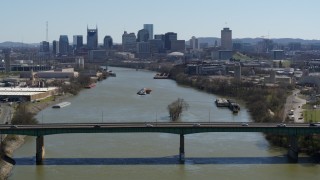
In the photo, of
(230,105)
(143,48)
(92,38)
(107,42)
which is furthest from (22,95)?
(107,42)

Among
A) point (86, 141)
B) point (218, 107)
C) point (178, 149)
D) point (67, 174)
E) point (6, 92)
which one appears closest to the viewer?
point (67, 174)

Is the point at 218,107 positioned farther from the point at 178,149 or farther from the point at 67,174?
the point at 67,174

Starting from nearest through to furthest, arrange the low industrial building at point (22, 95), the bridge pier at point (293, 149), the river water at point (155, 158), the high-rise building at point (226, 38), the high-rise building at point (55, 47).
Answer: the river water at point (155, 158), the bridge pier at point (293, 149), the low industrial building at point (22, 95), the high-rise building at point (226, 38), the high-rise building at point (55, 47)

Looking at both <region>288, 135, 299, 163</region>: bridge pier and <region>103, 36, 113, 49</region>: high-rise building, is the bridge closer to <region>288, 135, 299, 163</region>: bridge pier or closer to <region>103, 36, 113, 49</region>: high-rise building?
<region>288, 135, 299, 163</region>: bridge pier

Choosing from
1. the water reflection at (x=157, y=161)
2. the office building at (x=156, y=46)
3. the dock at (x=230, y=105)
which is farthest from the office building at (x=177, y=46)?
the water reflection at (x=157, y=161)

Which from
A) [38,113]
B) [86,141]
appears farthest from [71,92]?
[86,141]

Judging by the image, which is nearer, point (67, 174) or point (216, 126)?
point (67, 174)

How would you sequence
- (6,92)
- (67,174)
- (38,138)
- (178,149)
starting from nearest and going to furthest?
(67,174), (38,138), (178,149), (6,92)

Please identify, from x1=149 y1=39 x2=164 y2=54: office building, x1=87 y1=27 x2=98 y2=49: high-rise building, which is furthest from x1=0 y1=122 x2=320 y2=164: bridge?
x1=87 y1=27 x2=98 y2=49: high-rise building

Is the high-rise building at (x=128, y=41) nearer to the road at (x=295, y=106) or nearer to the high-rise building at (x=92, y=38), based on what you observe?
the high-rise building at (x=92, y=38)
